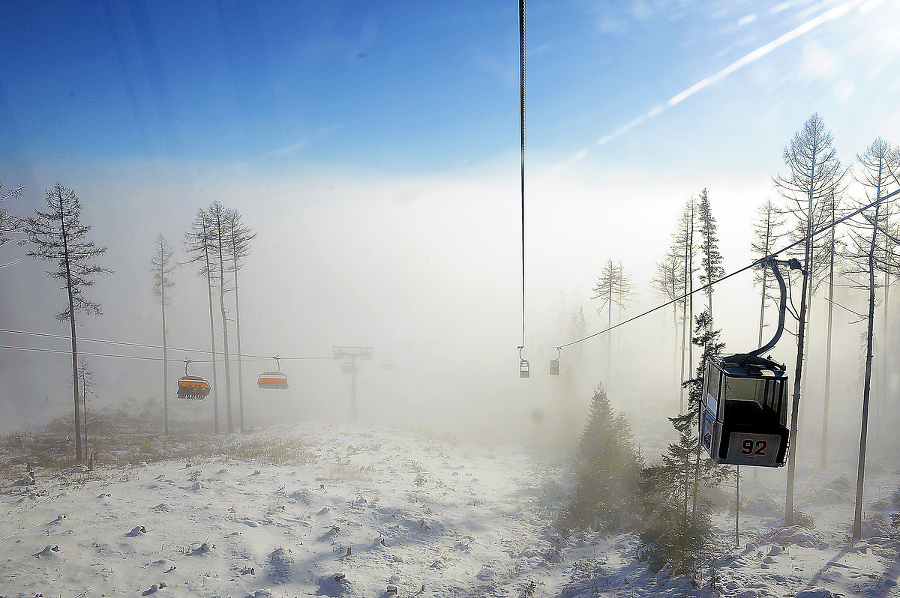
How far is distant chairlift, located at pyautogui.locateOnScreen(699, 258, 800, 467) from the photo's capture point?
7.00m

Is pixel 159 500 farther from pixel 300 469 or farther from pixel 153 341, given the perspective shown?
pixel 153 341

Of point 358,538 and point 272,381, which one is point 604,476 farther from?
point 272,381

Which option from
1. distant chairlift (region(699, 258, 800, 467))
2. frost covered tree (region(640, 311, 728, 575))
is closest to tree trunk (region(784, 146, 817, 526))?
frost covered tree (region(640, 311, 728, 575))

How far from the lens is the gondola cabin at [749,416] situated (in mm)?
7008

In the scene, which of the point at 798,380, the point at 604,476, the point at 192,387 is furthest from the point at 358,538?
the point at 798,380

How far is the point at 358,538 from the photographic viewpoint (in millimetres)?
15633

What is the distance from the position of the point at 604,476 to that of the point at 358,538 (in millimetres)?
12771

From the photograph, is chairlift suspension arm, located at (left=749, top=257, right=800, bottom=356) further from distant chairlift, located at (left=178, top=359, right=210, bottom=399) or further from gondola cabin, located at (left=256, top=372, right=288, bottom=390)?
distant chairlift, located at (left=178, top=359, right=210, bottom=399)

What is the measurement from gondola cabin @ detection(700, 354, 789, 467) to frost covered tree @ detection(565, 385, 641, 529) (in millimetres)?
14570

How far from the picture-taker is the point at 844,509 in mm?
19562

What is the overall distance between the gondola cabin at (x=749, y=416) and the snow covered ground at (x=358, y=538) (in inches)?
338

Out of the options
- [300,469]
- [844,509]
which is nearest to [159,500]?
[300,469]

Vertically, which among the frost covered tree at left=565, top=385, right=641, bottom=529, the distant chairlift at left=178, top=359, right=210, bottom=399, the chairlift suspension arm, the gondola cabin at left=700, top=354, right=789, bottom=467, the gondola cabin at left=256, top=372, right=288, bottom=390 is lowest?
the frost covered tree at left=565, top=385, right=641, bottom=529

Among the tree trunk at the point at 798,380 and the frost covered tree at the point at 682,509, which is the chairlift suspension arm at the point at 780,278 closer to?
the frost covered tree at the point at 682,509
